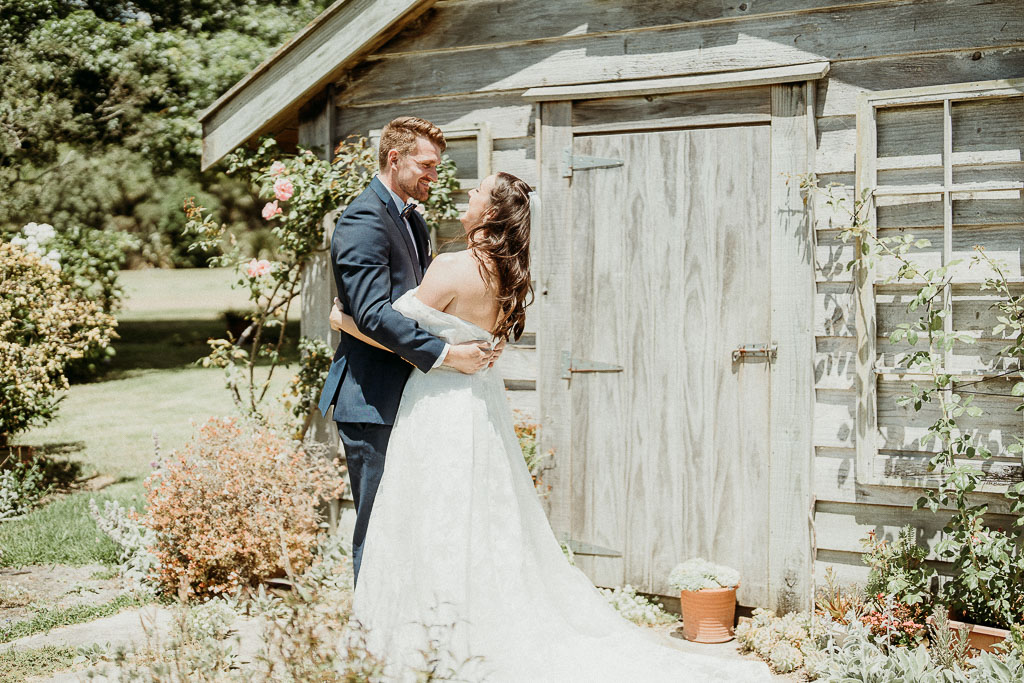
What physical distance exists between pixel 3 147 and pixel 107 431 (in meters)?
4.26

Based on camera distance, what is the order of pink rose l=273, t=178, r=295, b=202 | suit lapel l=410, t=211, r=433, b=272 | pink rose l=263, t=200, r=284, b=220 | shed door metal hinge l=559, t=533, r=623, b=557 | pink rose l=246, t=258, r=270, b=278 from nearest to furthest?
suit lapel l=410, t=211, r=433, b=272 → shed door metal hinge l=559, t=533, r=623, b=557 → pink rose l=273, t=178, r=295, b=202 → pink rose l=263, t=200, r=284, b=220 → pink rose l=246, t=258, r=270, b=278

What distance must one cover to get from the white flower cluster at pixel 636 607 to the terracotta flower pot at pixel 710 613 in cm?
26

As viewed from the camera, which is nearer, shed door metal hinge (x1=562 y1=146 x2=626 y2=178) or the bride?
the bride

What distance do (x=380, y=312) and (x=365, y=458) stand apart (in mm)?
639

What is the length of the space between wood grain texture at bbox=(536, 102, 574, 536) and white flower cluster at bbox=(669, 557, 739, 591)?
74 cm

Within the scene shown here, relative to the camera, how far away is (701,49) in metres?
4.78

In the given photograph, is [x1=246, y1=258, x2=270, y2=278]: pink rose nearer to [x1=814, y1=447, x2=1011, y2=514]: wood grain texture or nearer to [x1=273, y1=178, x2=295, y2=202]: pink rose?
[x1=273, y1=178, x2=295, y2=202]: pink rose

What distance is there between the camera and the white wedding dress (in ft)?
11.1

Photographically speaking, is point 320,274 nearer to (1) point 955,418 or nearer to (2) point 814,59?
(2) point 814,59

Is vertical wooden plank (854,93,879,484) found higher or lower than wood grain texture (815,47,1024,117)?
lower

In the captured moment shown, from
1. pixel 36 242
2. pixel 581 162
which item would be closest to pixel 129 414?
pixel 36 242

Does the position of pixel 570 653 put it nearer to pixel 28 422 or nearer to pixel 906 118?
pixel 906 118

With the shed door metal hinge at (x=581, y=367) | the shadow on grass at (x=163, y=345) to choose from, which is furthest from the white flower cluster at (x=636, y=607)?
the shadow on grass at (x=163, y=345)

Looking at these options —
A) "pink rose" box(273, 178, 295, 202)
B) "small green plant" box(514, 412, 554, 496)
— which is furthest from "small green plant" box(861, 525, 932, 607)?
"pink rose" box(273, 178, 295, 202)
